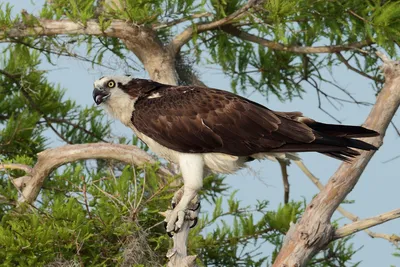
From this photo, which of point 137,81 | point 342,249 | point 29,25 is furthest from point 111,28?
point 342,249

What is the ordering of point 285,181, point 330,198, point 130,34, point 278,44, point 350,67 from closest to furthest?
point 330,198
point 130,34
point 278,44
point 350,67
point 285,181

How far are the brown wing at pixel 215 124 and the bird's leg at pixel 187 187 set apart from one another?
0.21ft

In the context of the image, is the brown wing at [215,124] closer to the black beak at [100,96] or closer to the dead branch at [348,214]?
the black beak at [100,96]

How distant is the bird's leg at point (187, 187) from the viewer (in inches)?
203

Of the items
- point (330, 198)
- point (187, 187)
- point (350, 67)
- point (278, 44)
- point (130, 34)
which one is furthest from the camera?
point (350, 67)

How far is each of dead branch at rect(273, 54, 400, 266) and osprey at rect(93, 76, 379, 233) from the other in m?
0.98

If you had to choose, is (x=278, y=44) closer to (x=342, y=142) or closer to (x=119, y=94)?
(x=119, y=94)

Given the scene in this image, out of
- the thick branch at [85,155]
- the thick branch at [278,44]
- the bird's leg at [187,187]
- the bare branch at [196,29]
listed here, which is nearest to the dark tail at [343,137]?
the bird's leg at [187,187]

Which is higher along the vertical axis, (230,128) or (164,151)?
(230,128)

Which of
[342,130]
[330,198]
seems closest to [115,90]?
[342,130]

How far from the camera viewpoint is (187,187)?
5184mm

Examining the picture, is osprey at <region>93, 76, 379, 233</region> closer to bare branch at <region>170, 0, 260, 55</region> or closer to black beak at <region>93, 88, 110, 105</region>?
black beak at <region>93, 88, 110, 105</region>

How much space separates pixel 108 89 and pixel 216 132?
744 millimetres

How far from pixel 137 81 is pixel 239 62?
2.95 m
